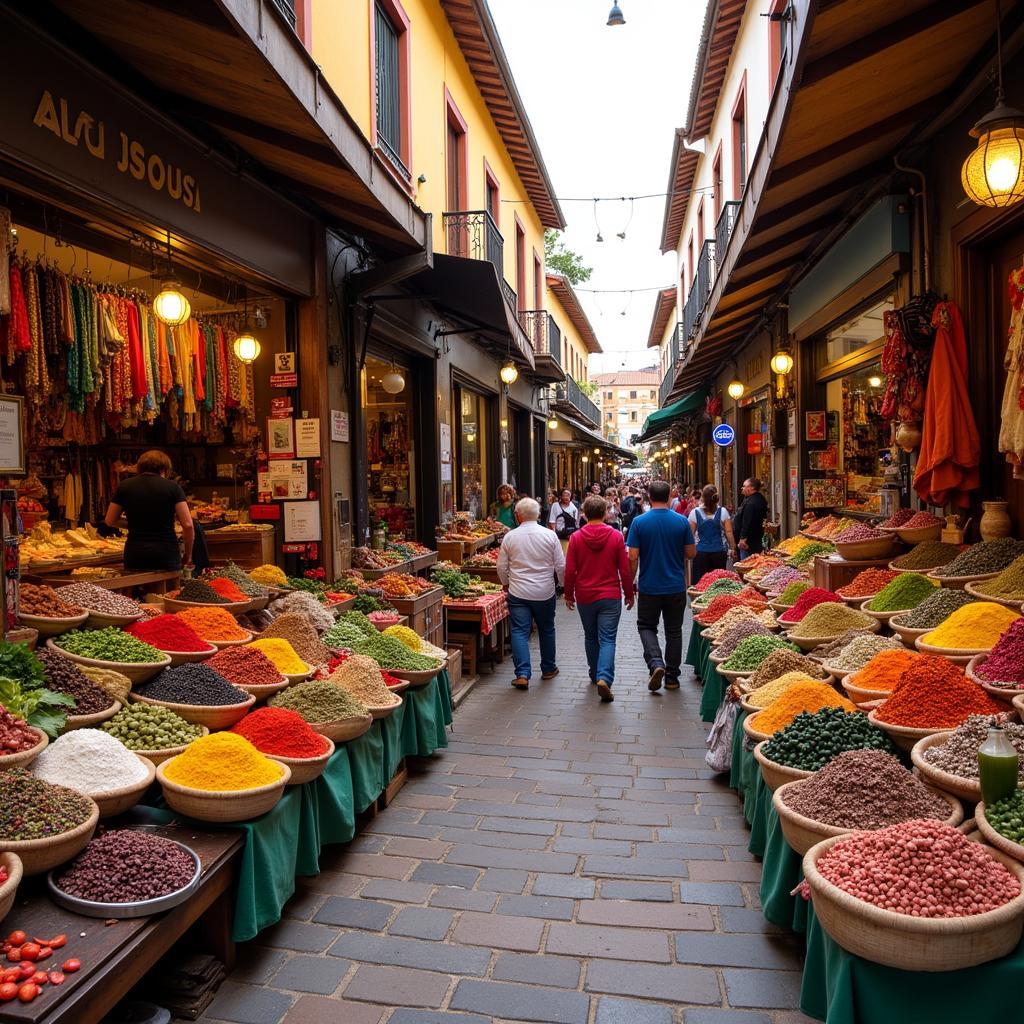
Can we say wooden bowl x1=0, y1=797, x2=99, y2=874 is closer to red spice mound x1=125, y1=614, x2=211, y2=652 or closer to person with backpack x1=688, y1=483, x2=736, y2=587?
red spice mound x1=125, y1=614, x2=211, y2=652

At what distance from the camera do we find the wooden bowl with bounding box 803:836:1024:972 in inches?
86.0

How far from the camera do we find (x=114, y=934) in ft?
8.58

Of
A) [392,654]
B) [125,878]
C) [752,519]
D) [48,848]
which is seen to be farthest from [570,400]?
[48,848]

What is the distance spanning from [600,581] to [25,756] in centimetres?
573

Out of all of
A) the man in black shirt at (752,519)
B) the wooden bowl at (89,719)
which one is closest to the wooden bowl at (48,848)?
the wooden bowl at (89,719)

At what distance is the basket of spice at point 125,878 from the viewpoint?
271cm

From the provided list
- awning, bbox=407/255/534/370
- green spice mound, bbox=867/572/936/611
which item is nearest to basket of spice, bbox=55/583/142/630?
green spice mound, bbox=867/572/936/611

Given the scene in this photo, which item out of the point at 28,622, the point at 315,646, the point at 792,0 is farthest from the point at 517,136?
the point at 28,622

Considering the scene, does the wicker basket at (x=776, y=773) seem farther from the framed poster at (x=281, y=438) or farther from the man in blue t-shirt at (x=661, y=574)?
the framed poster at (x=281, y=438)

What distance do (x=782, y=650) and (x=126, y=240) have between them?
5949 mm

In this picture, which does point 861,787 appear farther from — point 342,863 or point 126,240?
point 126,240

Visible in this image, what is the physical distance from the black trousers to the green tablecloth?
5819mm

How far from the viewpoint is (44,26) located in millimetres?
4277

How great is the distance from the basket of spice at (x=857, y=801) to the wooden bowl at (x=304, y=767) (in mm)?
2075
